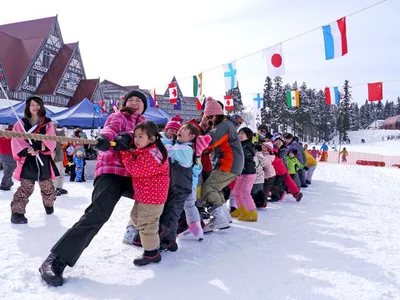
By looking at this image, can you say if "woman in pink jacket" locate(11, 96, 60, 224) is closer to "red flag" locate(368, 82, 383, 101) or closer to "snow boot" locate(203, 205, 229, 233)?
"snow boot" locate(203, 205, 229, 233)

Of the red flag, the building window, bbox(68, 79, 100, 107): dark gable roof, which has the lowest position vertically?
the red flag

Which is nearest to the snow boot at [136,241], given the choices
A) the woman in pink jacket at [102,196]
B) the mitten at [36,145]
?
the woman in pink jacket at [102,196]

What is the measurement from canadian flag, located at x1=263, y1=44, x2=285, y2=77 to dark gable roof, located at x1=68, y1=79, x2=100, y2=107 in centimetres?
2577

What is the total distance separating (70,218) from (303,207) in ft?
14.6

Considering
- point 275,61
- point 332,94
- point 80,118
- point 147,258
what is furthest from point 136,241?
point 332,94

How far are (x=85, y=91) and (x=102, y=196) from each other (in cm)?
3254

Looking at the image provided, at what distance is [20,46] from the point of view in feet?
98.2

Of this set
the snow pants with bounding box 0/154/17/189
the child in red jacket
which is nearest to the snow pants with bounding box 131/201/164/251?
the child in red jacket

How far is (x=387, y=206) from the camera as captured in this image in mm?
6641

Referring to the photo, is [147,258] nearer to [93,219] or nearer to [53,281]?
[93,219]

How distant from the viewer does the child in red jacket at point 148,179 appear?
109 inches

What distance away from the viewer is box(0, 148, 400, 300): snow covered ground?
2.42 metres

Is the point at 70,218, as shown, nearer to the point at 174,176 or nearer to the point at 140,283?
the point at 174,176

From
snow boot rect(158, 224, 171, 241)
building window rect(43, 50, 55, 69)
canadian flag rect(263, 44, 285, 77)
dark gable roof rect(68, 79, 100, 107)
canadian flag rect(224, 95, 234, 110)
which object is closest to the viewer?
snow boot rect(158, 224, 171, 241)
